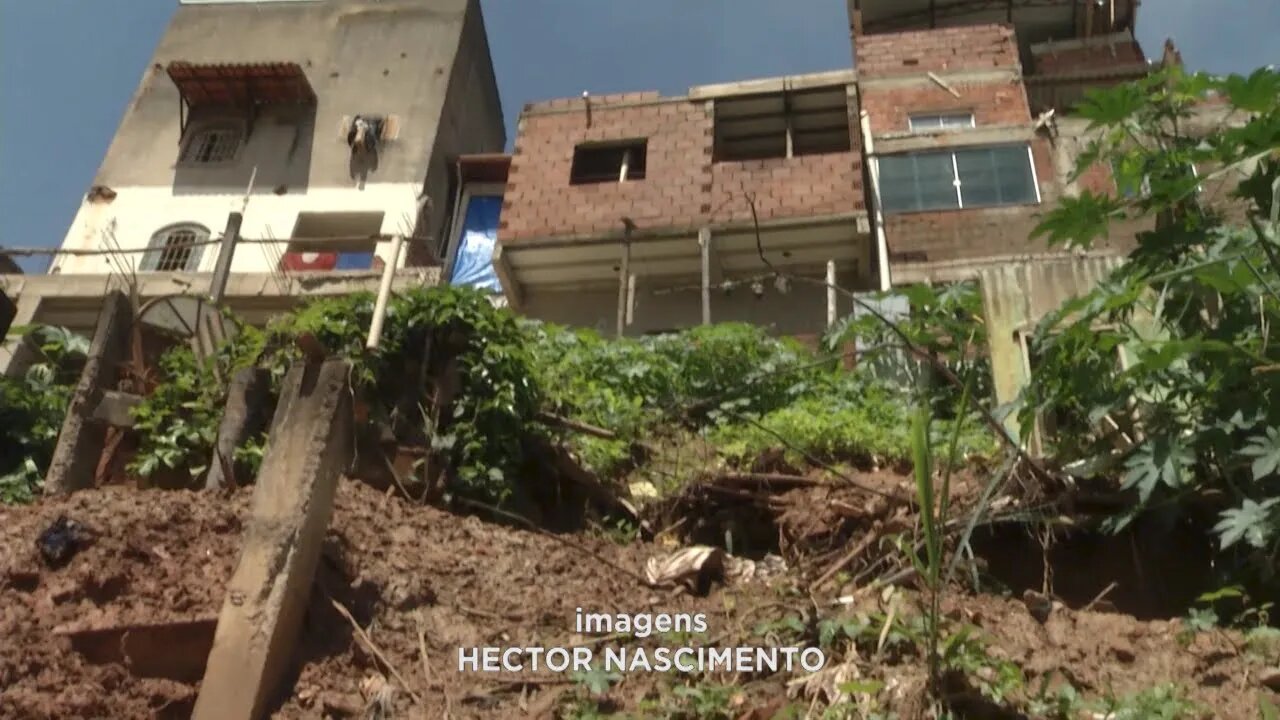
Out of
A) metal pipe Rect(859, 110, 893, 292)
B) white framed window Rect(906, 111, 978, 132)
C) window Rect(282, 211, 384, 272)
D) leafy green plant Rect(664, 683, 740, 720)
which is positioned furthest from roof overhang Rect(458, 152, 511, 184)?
leafy green plant Rect(664, 683, 740, 720)

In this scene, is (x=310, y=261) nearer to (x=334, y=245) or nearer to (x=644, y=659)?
(x=334, y=245)

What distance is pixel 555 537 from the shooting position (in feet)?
22.7

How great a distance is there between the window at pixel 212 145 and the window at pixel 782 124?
338 inches

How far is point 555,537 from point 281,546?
1947mm

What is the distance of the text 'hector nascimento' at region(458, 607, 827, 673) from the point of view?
17.9 ft

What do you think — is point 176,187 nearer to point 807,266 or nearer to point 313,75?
point 313,75

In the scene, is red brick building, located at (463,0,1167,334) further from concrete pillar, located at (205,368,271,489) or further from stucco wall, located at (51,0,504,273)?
concrete pillar, located at (205,368,271,489)

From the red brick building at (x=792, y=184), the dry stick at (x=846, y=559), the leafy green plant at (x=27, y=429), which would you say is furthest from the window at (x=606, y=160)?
the dry stick at (x=846, y=559)

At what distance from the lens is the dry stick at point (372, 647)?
5.28 metres

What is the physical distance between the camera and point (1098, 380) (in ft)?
20.6

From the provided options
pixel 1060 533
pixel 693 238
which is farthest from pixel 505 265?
pixel 1060 533

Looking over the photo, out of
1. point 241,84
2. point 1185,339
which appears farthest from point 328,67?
point 1185,339

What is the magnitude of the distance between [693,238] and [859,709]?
34.0 feet

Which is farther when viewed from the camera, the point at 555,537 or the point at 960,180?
the point at 960,180
